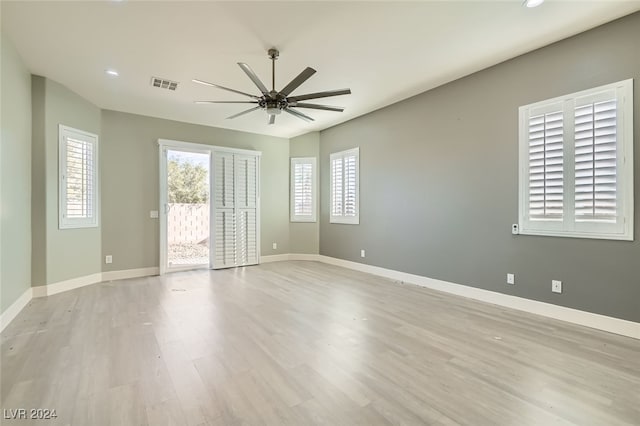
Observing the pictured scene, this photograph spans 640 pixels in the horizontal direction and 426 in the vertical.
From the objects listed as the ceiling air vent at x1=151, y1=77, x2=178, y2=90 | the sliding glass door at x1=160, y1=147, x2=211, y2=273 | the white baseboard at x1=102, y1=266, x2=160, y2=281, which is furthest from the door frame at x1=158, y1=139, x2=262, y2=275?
the ceiling air vent at x1=151, y1=77, x2=178, y2=90

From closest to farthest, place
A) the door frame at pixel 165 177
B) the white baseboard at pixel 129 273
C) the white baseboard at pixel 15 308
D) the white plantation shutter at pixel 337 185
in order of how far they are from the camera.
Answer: the white baseboard at pixel 15 308, the white baseboard at pixel 129 273, the door frame at pixel 165 177, the white plantation shutter at pixel 337 185

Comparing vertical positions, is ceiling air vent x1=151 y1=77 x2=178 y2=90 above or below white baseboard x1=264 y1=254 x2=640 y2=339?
above

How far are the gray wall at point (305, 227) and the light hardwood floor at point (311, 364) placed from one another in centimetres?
301

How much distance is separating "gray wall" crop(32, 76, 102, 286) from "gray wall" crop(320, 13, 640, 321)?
4.56 metres

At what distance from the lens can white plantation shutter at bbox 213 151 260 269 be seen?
583 cm

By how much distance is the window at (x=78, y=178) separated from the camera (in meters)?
4.14

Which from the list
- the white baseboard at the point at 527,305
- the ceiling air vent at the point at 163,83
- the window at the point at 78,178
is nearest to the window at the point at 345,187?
the white baseboard at the point at 527,305

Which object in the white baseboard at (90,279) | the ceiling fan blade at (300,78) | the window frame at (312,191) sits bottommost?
the white baseboard at (90,279)

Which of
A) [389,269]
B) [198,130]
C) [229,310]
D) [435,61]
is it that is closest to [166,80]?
[198,130]

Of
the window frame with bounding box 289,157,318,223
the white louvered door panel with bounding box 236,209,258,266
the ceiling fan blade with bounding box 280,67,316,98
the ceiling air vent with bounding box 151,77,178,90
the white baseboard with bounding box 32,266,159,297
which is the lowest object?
the white baseboard with bounding box 32,266,159,297

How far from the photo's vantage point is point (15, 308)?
318 centimetres

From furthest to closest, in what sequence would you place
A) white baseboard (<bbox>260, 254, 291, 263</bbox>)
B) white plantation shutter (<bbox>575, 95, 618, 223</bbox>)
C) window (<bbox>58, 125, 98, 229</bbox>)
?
white baseboard (<bbox>260, 254, 291, 263</bbox>) < window (<bbox>58, 125, 98, 229</bbox>) < white plantation shutter (<bbox>575, 95, 618, 223</bbox>)

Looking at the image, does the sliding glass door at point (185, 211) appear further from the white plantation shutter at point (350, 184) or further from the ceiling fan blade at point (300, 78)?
the ceiling fan blade at point (300, 78)

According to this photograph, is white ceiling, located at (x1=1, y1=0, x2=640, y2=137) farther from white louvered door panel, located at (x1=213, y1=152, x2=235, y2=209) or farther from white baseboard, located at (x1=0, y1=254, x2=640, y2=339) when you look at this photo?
white baseboard, located at (x1=0, y1=254, x2=640, y2=339)
